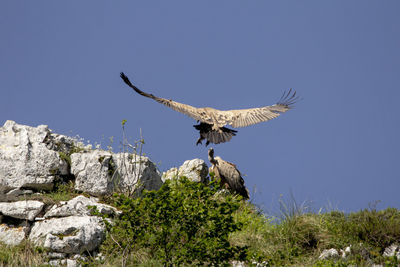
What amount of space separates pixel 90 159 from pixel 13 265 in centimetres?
312

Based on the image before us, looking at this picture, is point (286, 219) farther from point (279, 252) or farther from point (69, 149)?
point (69, 149)

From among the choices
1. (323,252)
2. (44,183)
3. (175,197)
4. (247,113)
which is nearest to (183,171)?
(247,113)

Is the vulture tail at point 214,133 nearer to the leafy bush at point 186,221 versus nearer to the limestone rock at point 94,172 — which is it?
the limestone rock at point 94,172

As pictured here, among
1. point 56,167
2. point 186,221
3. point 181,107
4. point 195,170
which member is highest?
point 181,107

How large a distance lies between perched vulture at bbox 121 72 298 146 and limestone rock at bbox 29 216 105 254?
3420mm

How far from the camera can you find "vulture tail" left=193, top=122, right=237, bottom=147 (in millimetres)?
10680

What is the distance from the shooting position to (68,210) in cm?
892

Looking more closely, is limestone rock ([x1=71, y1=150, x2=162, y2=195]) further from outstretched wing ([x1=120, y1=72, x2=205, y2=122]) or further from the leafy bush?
the leafy bush

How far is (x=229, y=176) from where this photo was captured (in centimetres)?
1204

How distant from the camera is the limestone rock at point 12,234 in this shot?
8.46 m

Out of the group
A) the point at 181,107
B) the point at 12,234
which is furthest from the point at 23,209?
the point at 181,107

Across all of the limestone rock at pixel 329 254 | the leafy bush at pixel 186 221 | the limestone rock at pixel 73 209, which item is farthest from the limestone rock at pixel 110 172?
the limestone rock at pixel 329 254

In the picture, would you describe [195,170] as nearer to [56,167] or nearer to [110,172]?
[110,172]

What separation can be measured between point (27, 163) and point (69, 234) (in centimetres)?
236
